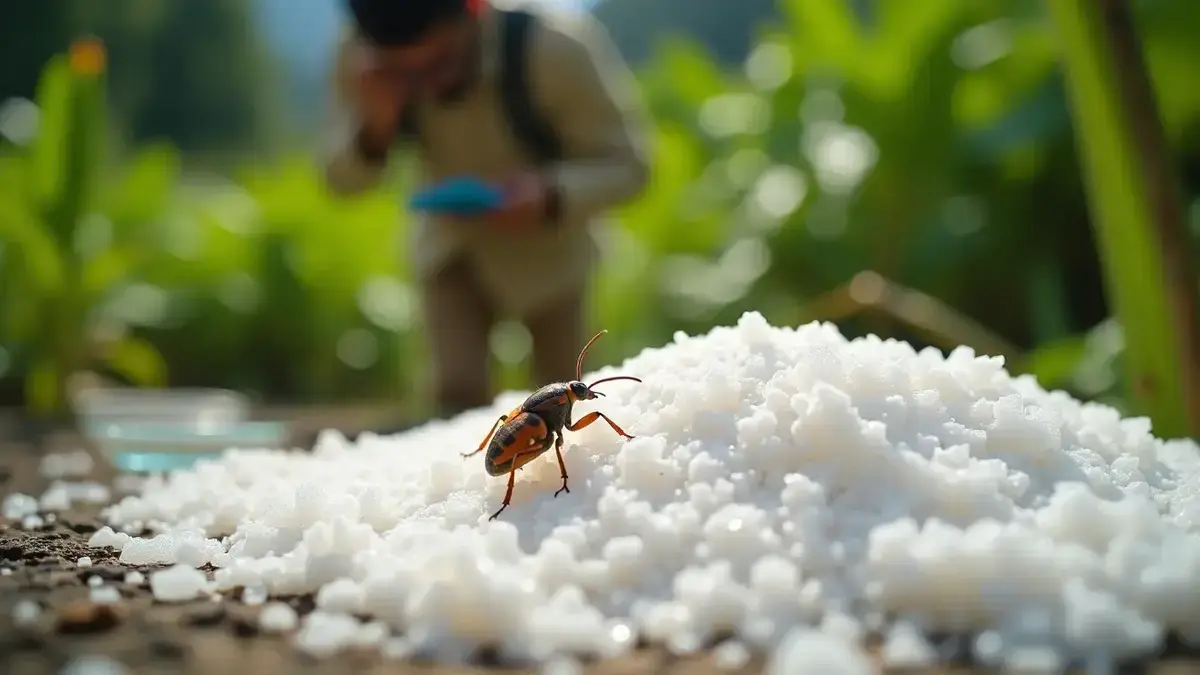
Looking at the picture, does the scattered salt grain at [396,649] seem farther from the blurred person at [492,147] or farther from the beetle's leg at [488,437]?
A: the blurred person at [492,147]

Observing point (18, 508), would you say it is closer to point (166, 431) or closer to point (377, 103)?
point (166, 431)

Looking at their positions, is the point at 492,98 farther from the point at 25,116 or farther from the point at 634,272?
the point at 25,116

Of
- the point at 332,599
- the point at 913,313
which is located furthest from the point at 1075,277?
the point at 332,599

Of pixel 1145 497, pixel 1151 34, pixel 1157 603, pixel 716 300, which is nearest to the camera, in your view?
pixel 1157 603

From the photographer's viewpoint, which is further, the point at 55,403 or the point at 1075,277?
the point at 1075,277

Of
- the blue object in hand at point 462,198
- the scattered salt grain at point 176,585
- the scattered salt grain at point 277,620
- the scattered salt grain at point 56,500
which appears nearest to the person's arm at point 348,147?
the blue object in hand at point 462,198

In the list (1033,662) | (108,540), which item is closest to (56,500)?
(108,540)

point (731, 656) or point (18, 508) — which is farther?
point (18, 508)
